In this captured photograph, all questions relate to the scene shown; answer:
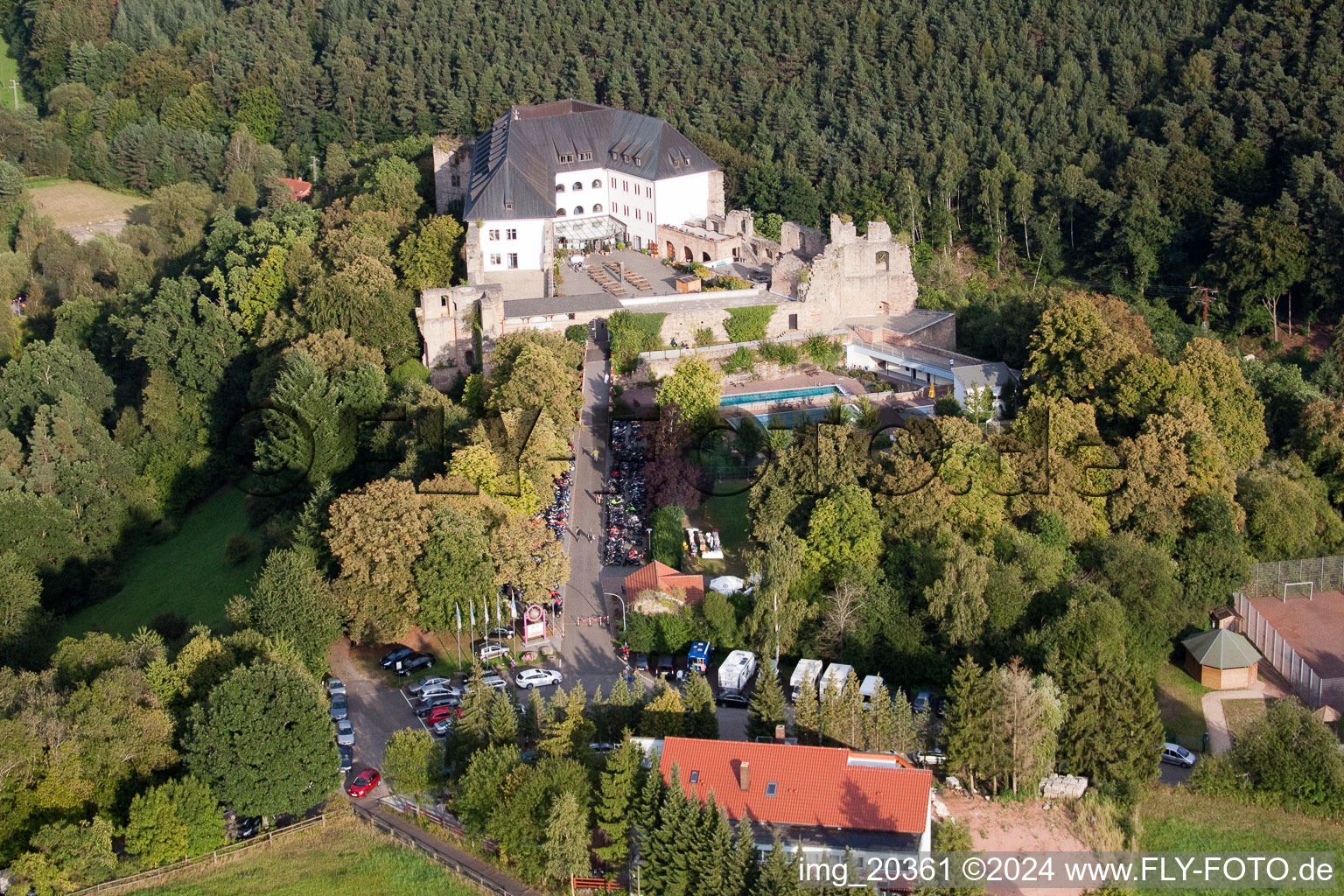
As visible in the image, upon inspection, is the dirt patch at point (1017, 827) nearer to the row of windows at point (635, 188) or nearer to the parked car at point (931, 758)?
the parked car at point (931, 758)

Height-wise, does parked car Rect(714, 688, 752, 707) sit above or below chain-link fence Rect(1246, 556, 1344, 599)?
below

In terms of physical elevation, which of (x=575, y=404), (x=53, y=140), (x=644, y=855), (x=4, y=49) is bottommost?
(x=644, y=855)

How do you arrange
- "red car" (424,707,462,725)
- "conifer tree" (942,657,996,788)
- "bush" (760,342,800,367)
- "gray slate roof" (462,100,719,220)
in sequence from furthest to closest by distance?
"gray slate roof" (462,100,719,220), "bush" (760,342,800,367), "red car" (424,707,462,725), "conifer tree" (942,657,996,788)

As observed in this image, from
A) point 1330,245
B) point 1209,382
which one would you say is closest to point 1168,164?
point 1330,245

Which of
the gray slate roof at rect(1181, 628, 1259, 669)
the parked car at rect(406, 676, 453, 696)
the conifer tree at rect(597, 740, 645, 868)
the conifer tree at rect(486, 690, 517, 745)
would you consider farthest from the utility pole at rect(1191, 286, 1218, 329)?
the conifer tree at rect(597, 740, 645, 868)

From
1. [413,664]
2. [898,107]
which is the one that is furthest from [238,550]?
[898,107]

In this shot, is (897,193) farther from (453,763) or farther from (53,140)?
→ (53,140)

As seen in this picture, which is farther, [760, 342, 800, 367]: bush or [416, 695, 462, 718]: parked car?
[760, 342, 800, 367]: bush

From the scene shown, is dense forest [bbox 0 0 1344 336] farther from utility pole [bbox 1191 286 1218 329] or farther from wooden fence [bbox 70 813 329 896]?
wooden fence [bbox 70 813 329 896]
